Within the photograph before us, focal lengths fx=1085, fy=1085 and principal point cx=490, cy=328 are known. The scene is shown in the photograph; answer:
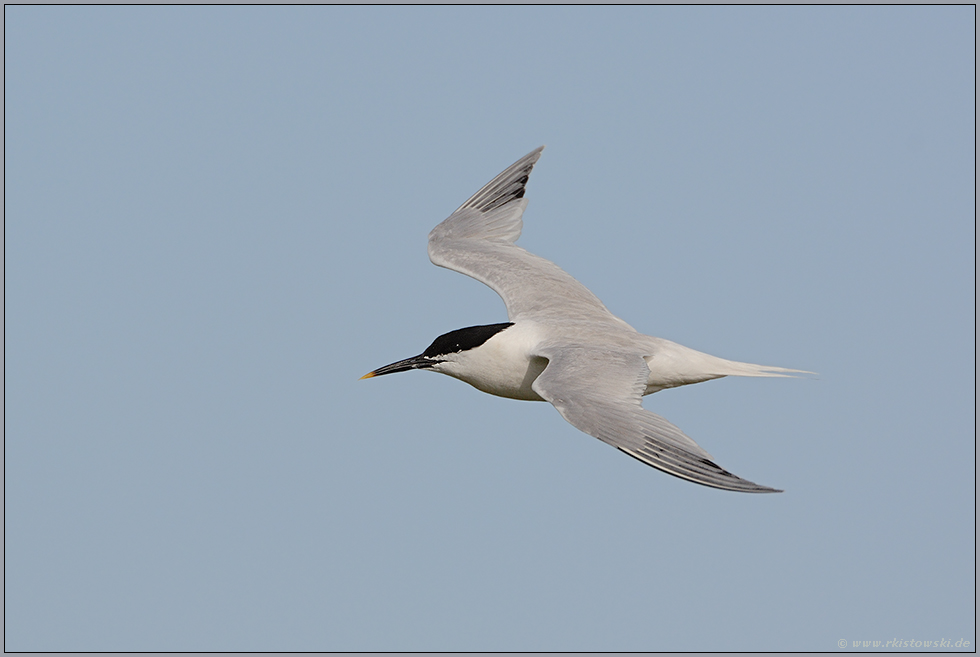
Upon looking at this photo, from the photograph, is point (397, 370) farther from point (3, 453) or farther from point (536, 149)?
point (3, 453)

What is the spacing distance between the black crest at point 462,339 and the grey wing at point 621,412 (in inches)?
35.1

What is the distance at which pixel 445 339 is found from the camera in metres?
10.9

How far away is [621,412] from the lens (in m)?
8.48

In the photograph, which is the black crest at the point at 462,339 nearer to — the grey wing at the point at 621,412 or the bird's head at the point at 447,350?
the bird's head at the point at 447,350

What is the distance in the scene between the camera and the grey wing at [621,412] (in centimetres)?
784

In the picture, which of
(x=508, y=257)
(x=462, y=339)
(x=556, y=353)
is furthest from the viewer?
(x=508, y=257)

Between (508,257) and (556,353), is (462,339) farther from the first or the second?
(508,257)

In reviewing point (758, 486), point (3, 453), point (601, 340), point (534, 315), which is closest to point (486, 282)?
point (534, 315)

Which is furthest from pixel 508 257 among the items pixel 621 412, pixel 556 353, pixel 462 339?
pixel 621 412

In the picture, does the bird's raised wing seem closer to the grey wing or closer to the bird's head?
the bird's head

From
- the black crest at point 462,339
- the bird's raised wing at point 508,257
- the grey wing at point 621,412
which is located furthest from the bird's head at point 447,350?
the grey wing at point 621,412

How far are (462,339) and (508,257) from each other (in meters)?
1.92

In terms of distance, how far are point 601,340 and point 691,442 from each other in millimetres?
2313

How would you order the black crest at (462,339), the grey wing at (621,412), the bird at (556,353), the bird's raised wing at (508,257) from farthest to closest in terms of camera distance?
the bird's raised wing at (508,257), the black crest at (462,339), the bird at (556,353), the grey wing at (621,412)
